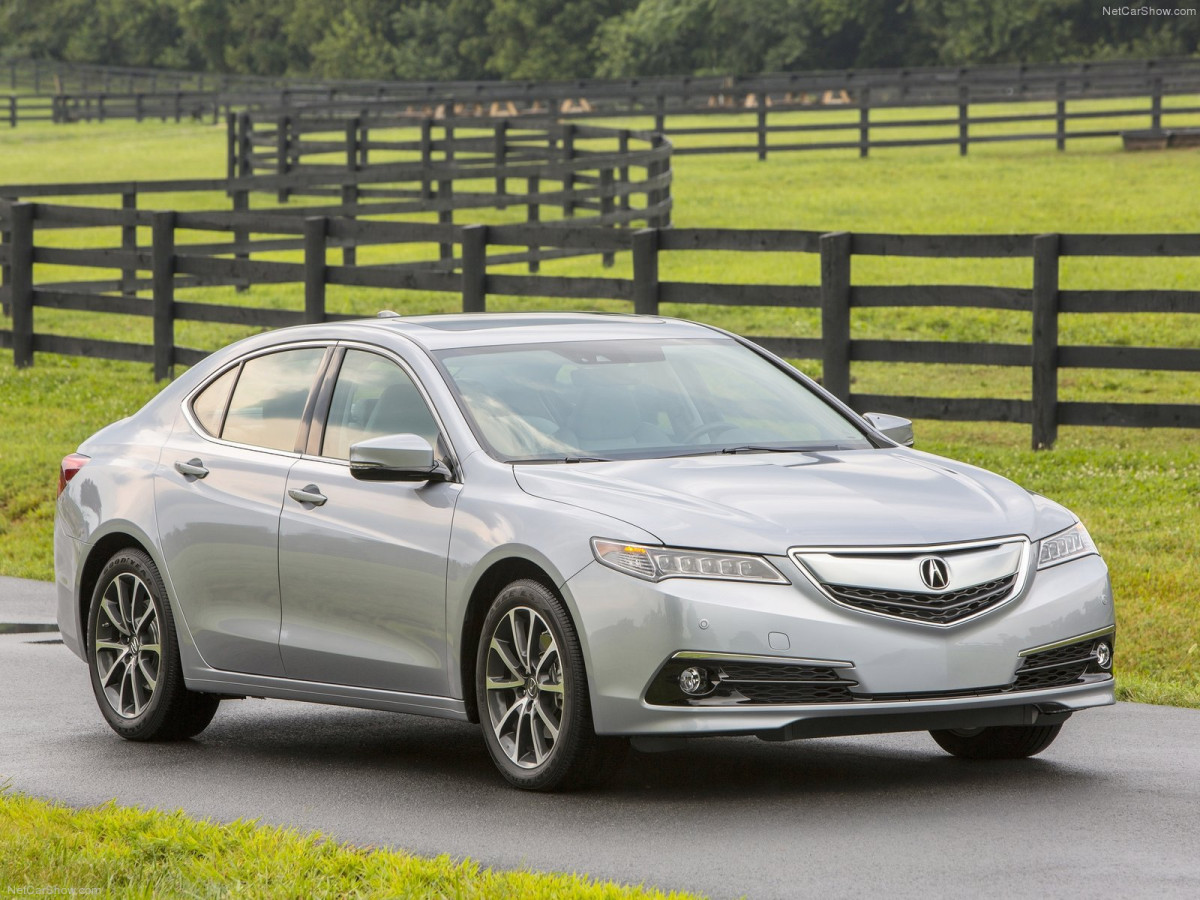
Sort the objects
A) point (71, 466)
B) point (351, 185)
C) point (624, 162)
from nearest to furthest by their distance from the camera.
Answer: point (71, 466)
point (624, 162)
point (351, 185)

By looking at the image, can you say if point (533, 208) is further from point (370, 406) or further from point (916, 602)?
point (916, 602)

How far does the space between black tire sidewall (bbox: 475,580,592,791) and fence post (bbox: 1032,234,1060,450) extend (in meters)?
7.88

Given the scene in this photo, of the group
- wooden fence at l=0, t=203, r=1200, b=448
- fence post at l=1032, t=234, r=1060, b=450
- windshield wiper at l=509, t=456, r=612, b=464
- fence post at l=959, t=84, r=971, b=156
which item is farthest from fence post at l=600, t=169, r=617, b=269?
windshield wiper at l=509, t=456, r=612, b=464

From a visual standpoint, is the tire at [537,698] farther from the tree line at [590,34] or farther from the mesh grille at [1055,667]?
the tree line at [590,34]

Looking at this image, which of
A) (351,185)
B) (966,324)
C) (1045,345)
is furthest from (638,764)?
(351,185)

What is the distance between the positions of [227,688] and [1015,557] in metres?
2.97

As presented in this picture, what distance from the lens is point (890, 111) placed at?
61.3m

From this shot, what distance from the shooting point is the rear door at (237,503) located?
775cm

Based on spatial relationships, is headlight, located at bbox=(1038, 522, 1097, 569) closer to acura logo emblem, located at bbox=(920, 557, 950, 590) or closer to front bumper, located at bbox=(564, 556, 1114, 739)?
front bumper, located at bbox=(564, 556, 1114, 739)

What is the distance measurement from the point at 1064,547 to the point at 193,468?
3.22 m

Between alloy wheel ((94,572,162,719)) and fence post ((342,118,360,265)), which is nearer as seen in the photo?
alloy wheel ((94,572,162,719))

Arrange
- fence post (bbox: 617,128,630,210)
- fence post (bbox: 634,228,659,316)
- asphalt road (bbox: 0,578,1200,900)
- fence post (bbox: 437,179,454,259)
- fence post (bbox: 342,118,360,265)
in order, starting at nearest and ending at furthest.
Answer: asphalt road (bbox: 0,578,1200,900), fence post (bbox: 634,228,659,316), fence post (bbox: 437,179,454,259), fence post (bbox: 342,118,360,265), fence post (bbox: 617,128,630,210)

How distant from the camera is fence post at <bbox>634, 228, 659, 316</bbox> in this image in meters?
16.0

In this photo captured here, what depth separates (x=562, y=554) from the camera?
6.57m
